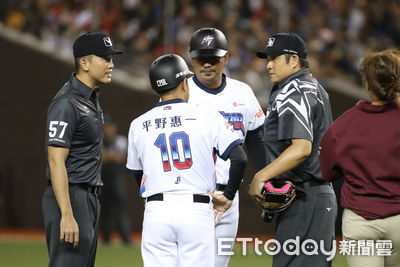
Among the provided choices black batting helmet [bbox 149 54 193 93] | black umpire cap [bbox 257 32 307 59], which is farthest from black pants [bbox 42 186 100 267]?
black umpire cap [bbox 257 32 307 59]

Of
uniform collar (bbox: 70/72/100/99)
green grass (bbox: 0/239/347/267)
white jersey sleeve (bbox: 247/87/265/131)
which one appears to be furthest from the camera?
green grass (bbox: 0/239/347/267)

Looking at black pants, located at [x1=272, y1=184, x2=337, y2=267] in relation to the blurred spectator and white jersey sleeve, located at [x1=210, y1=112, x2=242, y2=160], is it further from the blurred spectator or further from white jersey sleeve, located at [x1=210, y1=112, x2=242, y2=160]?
the blurred spectator

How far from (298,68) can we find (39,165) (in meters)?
13.7

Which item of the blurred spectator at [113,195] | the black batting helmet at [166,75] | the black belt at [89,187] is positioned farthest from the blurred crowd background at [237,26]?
the black batting helmet at [166,75]

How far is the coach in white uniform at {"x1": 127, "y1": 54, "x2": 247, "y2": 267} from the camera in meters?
5.10

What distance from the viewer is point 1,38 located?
766 inches

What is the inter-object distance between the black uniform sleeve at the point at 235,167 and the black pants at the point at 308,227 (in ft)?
1.46

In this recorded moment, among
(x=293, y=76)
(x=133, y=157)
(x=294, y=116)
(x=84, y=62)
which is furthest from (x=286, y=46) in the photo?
(x=84, y=62)

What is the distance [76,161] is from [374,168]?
7.77 ft

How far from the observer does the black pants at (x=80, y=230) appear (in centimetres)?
560

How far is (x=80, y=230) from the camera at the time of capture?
565 cm

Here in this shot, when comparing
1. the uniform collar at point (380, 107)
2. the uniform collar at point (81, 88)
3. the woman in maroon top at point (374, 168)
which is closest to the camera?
the woman in maroon top at point (374, 168)

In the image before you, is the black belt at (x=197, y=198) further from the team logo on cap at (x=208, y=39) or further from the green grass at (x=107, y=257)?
the green grass at (x=107, y=257)

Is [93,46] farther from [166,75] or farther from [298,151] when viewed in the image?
[298,151]
